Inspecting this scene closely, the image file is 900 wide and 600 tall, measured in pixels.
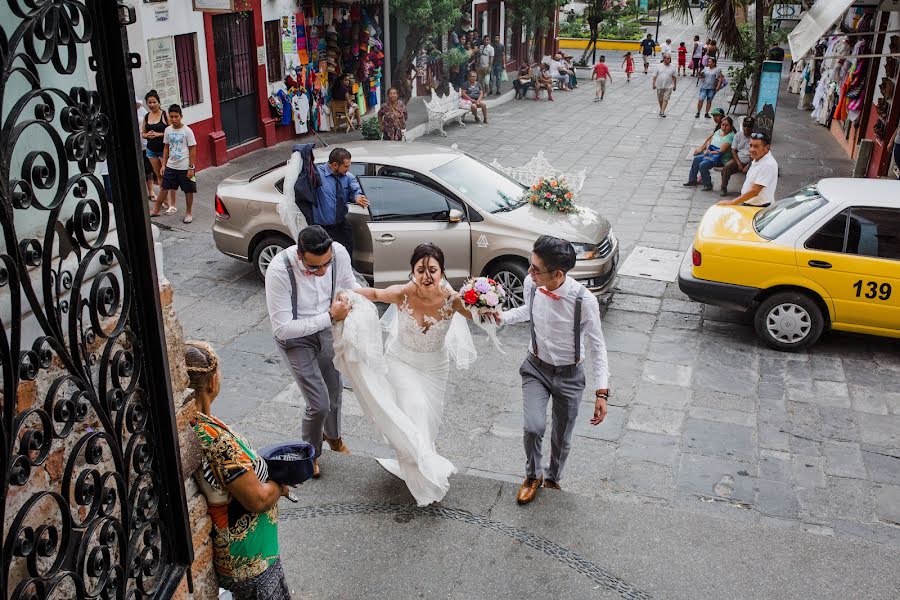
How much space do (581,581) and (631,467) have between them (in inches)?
75.3

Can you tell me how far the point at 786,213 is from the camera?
8781 mm

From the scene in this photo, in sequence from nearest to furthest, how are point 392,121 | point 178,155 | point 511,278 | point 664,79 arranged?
point 511,278
point 178,155
point 392,121
point 664,79

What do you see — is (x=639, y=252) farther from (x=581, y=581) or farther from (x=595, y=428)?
(x=581, y=581)

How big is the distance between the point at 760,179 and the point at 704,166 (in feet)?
15.5

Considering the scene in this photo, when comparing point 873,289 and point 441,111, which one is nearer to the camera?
point 873,289

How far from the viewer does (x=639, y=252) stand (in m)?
11.5

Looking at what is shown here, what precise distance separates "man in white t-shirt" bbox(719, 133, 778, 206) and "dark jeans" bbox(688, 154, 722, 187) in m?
4.38

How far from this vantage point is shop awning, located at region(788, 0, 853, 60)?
35.9 ft

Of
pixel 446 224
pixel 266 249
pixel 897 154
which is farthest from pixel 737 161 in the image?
pixel 266 249

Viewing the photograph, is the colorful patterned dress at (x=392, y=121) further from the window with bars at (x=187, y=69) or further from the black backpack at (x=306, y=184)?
the black backpack at (x=306, y=184)

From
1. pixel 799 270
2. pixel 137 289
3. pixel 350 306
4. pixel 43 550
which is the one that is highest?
pixel 137 289

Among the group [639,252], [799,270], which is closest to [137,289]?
[799,270]

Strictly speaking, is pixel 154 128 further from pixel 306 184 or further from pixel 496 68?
pixel 496 68

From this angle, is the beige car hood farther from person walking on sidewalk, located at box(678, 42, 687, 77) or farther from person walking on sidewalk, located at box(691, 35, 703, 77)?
person walking on sidewalk, located at box(678, 42, 687, 77)
